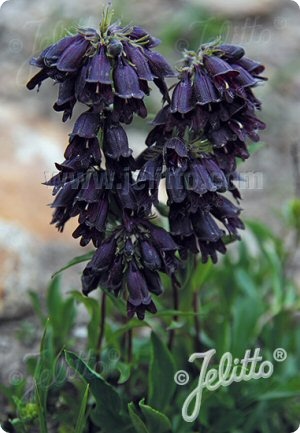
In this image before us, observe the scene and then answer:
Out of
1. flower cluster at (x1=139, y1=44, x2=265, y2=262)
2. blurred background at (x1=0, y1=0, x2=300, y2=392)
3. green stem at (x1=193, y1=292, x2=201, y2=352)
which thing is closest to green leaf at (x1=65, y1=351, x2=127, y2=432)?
green stem at (x1=193, y1=292, x2=201, y2=352)

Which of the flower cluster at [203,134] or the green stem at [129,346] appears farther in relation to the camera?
the green stem at [129,346]

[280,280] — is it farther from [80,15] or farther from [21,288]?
[80,15]

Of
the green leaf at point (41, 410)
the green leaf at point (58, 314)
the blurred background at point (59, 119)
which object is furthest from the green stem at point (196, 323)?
the blurred background at point (59, 119)

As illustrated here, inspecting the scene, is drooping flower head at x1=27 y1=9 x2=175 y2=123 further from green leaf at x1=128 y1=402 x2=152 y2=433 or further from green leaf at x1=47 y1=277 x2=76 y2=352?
green leaf at x1=47 y1=277 x2=76 y2=352

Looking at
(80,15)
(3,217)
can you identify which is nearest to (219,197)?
(3,217)

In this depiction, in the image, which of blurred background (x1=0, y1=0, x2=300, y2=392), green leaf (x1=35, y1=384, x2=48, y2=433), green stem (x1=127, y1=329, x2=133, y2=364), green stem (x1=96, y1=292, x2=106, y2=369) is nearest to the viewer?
green leaf (x1=35, y1=384, x2=48, y2=433)

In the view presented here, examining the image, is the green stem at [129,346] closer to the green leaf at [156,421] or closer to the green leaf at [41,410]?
the green leaf at [156,421]
